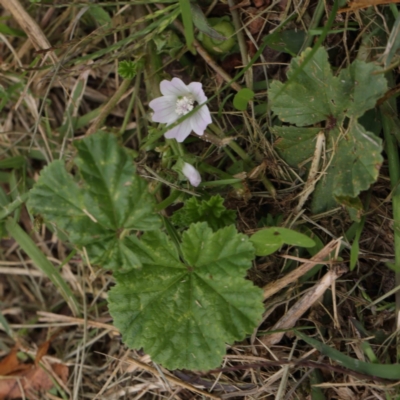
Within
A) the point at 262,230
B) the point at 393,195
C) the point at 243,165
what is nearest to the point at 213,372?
the point at 262,230

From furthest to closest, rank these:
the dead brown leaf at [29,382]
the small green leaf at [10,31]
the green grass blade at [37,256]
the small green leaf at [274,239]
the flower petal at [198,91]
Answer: the dead brown leaf at [29,382] < the green grass blade at [37,256] < the small green leaf at [10,31] < the flower petal at [198,91] < the small green leaf at [274,239]

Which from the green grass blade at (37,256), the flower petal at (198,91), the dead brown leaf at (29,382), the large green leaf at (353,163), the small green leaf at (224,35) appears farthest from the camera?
the dead brown leaf at (29,382)

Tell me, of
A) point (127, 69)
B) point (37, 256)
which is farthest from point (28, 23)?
point (37, 256)

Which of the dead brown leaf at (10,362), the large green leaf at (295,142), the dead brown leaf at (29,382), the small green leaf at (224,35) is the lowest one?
the dead brown leaf at (29,382)

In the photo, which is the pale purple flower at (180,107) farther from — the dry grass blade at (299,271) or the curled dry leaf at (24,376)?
the curled dry leaf at (24,376)

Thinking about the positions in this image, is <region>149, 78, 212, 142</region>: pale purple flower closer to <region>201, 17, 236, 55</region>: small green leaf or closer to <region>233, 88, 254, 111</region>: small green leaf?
<region>233, 88, 254, 111</region>: small green leaf

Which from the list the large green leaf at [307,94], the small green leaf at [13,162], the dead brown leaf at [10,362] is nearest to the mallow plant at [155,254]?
the large green leaf at [307,94]

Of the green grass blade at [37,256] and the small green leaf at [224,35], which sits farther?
the green grass blade at [37,256]
